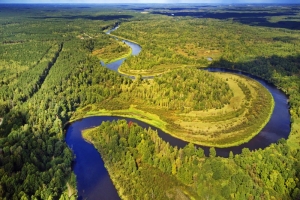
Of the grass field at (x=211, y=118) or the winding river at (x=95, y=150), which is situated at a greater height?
the grass field at (x=211, y=118)

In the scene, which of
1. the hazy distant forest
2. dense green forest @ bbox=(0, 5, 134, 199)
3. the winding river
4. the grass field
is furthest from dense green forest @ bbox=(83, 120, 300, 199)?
the grass field

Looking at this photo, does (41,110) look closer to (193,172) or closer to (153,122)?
(153,122)

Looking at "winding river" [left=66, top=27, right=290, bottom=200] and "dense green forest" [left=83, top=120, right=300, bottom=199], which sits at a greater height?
"dense green forest" [left=83, top=120, right=300, bottom=199]

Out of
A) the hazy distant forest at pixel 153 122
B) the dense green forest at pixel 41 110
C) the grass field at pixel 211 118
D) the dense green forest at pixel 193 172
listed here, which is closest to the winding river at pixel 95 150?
the hazy distant forest at pixel 153 122

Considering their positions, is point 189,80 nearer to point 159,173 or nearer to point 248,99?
point 248,99

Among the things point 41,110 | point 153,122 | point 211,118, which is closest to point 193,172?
point 153,122

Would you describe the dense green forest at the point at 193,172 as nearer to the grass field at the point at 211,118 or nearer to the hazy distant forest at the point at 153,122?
the hazy distant forest at the point at 153,122

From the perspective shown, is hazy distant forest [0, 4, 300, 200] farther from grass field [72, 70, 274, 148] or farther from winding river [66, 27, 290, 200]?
winding river [66, 27, 290, 200]

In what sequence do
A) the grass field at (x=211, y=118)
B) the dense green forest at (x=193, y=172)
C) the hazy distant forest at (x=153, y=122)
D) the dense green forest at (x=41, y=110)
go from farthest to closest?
the grass field at (x=211, y=118)
the hazy distant forest at (x=153, y=122)
the dense green forest at (x=41, y=110)
the dense green forest at (x=193, y=172)

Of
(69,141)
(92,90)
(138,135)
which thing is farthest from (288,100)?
(69,141)
